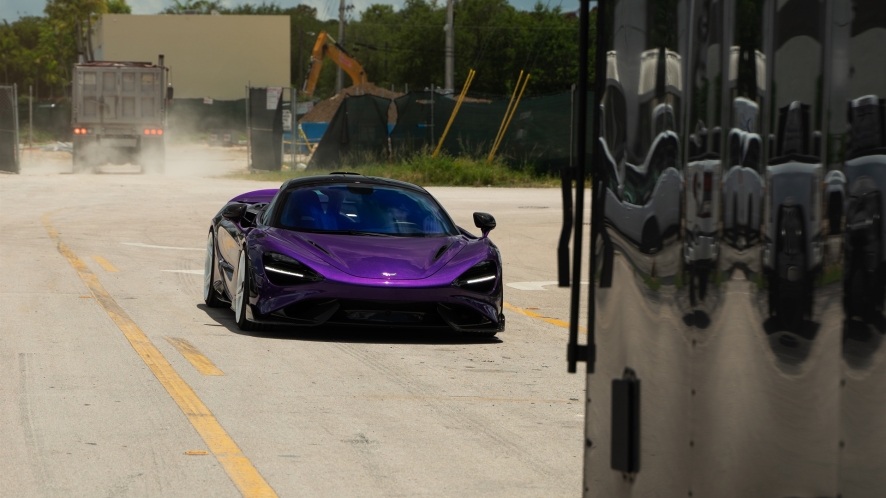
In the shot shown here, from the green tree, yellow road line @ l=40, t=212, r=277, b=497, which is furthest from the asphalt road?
the green tree

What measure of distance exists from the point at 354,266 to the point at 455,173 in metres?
24.7

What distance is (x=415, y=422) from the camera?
20.7 ft

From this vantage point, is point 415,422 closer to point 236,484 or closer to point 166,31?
point 236,484

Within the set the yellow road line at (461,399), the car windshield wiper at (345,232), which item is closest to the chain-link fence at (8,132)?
the car windshield wiper at (345,232)

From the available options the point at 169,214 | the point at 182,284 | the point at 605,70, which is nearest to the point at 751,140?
the point at 605,70

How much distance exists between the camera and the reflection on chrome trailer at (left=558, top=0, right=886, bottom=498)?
8.20 feet

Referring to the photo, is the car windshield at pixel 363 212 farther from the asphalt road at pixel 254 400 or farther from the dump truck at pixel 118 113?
the dump truck at pixel 118 113

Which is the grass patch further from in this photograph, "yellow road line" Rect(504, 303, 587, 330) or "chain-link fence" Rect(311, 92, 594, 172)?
"yellow road line" Rect(504, 303, 587, 330)

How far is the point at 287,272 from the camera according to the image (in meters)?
8.88

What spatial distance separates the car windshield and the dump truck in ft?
87.6

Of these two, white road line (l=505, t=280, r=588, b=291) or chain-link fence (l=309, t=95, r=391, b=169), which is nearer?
white road line (l=505, t=280, r=588, b=291)

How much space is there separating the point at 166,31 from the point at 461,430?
81602 millimetres

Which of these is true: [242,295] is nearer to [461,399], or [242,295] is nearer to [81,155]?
[461,399]

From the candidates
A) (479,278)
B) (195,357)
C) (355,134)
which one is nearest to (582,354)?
(195,357)
